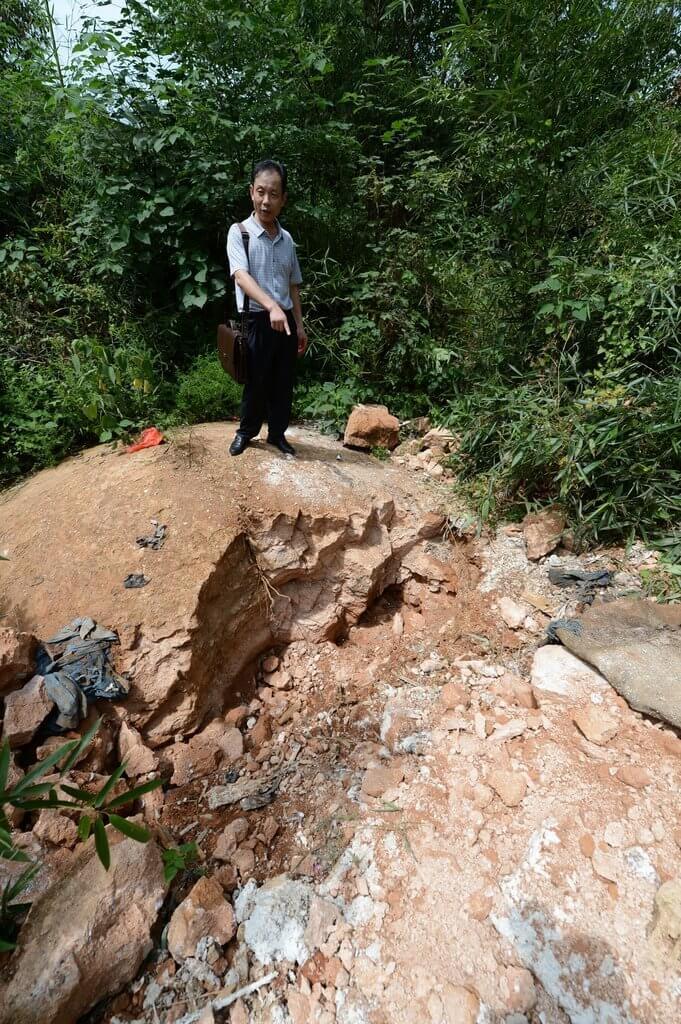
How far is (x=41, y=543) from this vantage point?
105 inches

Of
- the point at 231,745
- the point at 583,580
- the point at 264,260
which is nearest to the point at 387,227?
the point at 264,260

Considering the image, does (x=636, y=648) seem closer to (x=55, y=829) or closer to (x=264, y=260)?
(x=55, y=829)

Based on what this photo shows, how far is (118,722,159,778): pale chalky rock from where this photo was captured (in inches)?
83.6

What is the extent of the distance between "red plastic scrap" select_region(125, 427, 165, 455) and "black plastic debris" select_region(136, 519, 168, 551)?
0.82 meters

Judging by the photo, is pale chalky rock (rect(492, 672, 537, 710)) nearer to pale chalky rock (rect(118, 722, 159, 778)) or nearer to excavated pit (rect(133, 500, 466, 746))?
excavated pit (rect(133, 500, 466, 746))

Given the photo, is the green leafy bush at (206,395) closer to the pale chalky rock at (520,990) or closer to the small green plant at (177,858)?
the small green plant at (177,858)

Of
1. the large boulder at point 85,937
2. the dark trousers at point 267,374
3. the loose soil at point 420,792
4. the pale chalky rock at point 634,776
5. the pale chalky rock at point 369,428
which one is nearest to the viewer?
the large boulder at point 85,937

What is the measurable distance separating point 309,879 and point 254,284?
277 centimetres

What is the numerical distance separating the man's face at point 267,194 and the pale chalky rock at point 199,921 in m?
3.06

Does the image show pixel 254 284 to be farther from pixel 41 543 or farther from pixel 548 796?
pixel 548 796

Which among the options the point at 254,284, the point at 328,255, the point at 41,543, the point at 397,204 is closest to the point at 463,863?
the point at 41,543

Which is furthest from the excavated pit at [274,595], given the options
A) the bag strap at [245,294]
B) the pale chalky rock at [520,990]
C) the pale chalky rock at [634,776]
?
the pale chalky rock at [520,990]

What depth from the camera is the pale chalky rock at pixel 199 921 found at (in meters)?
1.61

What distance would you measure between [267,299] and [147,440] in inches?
54.6
